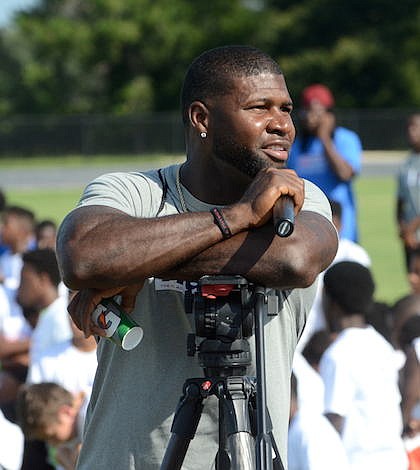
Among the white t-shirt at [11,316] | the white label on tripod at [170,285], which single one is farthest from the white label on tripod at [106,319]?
the white t-shirt at [11,316]

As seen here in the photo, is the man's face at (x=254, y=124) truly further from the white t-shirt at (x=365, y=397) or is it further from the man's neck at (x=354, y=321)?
the man's neck at (x=354, y=321)

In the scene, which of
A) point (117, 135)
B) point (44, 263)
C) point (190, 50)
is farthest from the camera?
point (190, 50)

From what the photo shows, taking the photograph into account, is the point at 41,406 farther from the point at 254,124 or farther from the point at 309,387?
the point at 254,124

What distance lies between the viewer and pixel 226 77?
2898mm

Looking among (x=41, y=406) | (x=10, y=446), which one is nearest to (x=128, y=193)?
(x=41, y=406)

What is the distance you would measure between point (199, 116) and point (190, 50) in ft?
158

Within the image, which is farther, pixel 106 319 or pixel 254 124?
pixel 254 124

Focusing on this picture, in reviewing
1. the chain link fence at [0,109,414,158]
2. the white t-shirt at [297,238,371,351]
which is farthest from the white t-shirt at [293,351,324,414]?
the chain link fence at [0,109,414,158]

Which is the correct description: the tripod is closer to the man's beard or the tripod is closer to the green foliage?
the man's beard

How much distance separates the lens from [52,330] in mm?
6777

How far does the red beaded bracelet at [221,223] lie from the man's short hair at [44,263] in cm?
470

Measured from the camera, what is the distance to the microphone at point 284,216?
2.43 m

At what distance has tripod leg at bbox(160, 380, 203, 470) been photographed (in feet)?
8.49

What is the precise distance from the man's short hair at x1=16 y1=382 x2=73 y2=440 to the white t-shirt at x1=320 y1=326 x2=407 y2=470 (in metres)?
1.26
